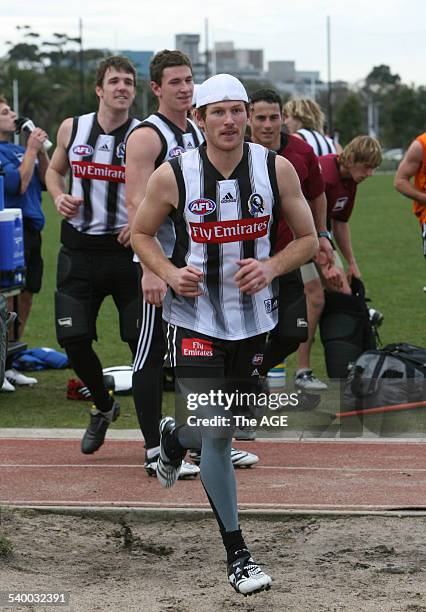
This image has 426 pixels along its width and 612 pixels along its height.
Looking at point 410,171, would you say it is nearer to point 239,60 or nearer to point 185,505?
point 185,505

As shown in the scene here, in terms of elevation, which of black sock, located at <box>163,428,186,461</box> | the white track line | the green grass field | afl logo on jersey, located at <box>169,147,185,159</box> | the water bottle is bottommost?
the green grass field

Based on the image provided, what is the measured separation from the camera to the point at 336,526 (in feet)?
18.6

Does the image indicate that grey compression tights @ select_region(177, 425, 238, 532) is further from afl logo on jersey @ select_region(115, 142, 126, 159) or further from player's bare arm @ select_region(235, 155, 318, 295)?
afl logo on jersey @ select_region(115, 142, 126, 159)

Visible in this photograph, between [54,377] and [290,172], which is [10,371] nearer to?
[54,377]

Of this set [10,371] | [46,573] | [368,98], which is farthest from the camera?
[368,98]

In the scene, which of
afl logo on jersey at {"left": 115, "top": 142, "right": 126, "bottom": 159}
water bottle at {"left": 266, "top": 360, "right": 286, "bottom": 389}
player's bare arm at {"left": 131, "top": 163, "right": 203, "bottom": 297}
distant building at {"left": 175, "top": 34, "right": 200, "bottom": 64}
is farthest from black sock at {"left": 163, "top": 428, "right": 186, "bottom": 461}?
distant building at {"left": 175, "top": 34, "right": 200, "bottom": 64}

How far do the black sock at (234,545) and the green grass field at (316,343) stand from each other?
3.52 meters

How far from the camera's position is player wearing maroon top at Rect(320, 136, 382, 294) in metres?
9.10

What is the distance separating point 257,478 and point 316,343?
17.2 feet

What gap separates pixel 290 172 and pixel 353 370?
3730mm

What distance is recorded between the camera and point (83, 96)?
68.9m

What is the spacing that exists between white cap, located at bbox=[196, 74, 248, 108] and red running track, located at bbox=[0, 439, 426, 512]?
1.99 meters

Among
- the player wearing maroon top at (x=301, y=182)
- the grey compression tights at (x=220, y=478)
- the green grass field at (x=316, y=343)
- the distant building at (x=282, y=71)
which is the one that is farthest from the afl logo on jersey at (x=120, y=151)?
the distant building at (x=282, y=71)

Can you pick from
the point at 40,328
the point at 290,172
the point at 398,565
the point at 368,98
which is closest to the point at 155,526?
the point at 398,565
